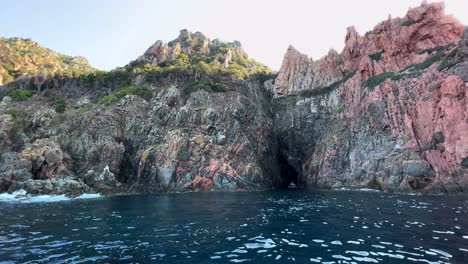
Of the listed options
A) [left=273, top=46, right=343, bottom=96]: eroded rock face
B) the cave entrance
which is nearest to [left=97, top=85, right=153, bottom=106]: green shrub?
[left=273, top=46, right=343, bottom=96]: eroded rock face

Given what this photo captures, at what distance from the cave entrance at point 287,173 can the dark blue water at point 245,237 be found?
6118 cm

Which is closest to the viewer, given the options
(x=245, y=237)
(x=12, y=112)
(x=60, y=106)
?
(x=245, y=237)

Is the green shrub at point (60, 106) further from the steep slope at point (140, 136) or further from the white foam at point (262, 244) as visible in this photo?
the white foam at point (262, 244)

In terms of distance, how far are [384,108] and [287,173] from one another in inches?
1397

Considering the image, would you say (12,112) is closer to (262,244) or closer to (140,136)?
(140,136)

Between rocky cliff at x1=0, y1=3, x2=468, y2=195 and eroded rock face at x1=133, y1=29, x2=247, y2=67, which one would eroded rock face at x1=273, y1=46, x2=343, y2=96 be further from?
eroded rock face at x1=133, y1=29, x2=247, y2=67

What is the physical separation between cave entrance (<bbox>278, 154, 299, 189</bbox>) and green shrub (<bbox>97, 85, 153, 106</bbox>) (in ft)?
A: 146

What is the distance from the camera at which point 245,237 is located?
21.1 metres

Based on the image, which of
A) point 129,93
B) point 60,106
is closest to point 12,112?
point 60,106

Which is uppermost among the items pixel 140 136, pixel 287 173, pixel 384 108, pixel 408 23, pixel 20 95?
pixel 408 23

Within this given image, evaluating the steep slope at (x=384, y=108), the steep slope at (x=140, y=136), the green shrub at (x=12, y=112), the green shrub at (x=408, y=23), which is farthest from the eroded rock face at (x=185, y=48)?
the green shrub at (x=408, y=23)

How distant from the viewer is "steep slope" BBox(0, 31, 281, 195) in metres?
66.4

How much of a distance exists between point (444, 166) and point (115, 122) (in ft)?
242

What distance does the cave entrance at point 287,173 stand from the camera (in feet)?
308
